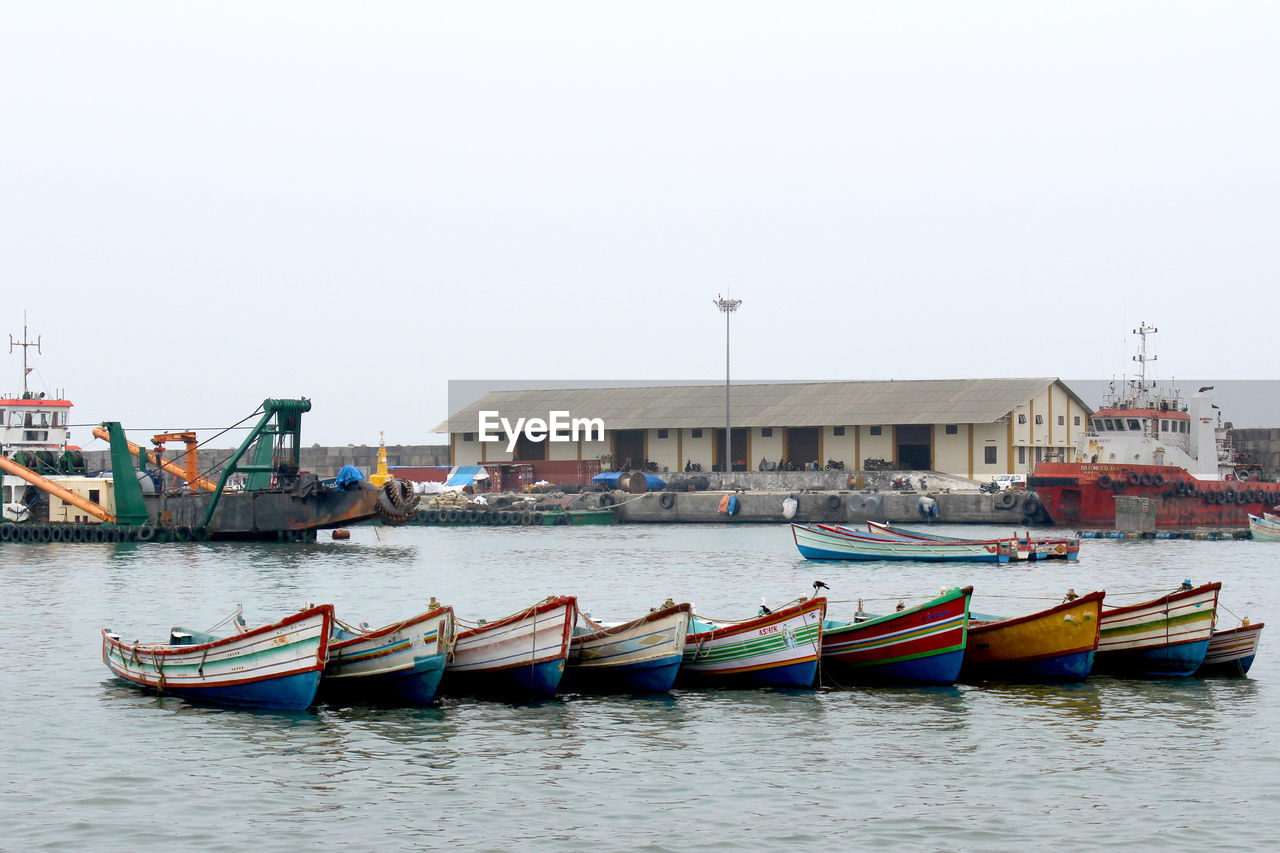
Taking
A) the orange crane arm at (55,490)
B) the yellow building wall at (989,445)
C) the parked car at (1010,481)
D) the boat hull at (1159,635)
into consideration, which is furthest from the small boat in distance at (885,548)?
the yellow building wall at (989,445)

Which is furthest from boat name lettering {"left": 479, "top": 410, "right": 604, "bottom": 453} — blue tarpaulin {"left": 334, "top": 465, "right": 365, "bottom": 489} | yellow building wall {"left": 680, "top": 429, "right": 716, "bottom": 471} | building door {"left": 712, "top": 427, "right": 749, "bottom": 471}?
blue tarpaulin {"left": 334, "top": 465, "right": 365, "bottom": 489}

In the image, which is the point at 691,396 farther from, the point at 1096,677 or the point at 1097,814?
the point at 1097,814

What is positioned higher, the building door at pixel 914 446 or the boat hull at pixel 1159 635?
the building door at pixel 914 446

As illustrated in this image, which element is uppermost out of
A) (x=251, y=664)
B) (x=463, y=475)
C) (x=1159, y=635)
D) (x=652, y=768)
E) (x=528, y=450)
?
(x=528, y=450)

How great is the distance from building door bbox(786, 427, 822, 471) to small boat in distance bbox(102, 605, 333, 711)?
68.8m

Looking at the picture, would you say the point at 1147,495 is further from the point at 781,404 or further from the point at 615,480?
the point at 615,480

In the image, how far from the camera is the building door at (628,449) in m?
94.8

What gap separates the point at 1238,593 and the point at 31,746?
31.4 metres

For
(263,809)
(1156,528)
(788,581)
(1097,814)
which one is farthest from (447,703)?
(1156,528)

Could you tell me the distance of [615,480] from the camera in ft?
290

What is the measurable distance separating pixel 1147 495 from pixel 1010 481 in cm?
1091

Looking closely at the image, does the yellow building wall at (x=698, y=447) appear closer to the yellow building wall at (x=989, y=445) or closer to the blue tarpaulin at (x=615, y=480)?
the blue tarpaulin at (x=615, y=480)

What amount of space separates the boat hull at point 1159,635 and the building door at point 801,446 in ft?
212

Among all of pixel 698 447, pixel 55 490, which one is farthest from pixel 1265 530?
pixel 55 490
